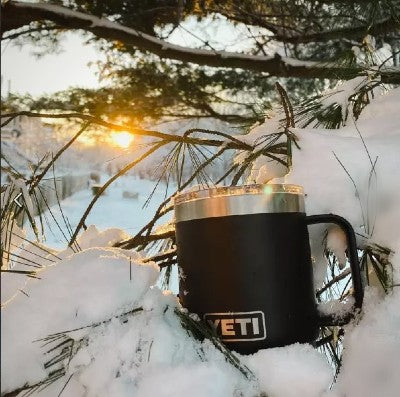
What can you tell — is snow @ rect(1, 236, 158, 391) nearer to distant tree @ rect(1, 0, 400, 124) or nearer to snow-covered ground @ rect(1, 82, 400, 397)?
snow-covered ground @ rect(1, 82, 400, 397)

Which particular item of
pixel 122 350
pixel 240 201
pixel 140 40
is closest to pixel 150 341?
pixel 122 350

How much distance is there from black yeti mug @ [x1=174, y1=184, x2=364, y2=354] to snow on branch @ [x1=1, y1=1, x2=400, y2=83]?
4.73 ft

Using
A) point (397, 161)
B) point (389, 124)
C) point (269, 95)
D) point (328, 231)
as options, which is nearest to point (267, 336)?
point (328, 231)

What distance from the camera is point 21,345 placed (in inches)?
16.5

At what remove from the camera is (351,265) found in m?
0.51

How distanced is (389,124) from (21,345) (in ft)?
1.75

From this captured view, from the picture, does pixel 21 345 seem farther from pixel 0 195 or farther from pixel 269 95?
pixel 269 95

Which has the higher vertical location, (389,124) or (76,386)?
(389,124)

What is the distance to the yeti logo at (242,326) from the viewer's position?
0.46 metres

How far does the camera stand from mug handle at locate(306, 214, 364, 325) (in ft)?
1.65

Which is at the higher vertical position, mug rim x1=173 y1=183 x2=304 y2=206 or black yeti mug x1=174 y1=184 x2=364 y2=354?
mug rim x1=173 y1=183 x2=304 y2=206

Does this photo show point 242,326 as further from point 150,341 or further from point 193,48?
point 193,48

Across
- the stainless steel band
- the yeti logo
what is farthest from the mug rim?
the yeti logo

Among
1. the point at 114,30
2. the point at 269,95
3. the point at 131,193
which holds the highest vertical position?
the point at 114,30
